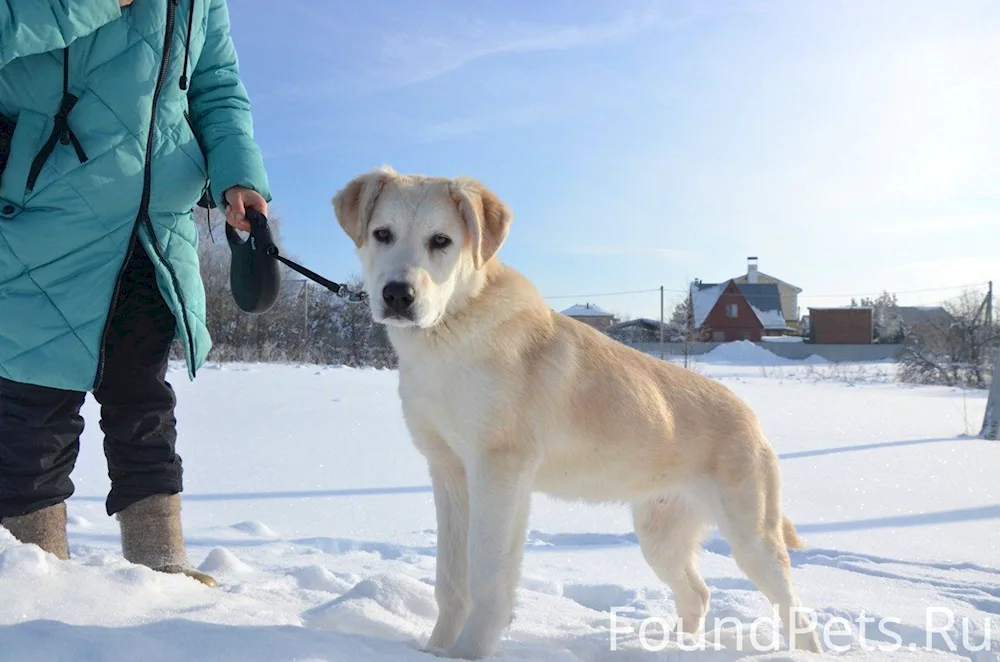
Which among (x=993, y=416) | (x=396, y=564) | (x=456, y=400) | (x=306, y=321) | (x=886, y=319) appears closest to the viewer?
(x=456, y=400)

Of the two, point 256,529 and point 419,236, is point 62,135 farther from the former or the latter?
point 256,529

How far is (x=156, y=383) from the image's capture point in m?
2.70

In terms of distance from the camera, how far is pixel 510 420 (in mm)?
2379

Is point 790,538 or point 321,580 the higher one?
point 790,538

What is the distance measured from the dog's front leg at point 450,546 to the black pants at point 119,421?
1102 millimetres

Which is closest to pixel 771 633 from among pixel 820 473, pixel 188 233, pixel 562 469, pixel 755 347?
pixel 562 469

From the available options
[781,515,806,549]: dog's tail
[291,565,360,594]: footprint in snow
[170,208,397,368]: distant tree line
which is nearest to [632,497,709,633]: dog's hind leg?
[781,515,806,549]: dog's tail

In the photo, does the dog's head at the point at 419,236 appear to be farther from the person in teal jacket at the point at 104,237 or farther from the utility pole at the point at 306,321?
the utility pole at the point at 306,321

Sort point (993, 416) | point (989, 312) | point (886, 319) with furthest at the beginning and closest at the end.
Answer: point (886, 319), point (989, 312), point (993, 416)

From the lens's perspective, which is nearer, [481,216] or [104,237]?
[104,237]

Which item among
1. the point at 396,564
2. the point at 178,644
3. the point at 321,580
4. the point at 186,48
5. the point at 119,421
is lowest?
the point at 396,564

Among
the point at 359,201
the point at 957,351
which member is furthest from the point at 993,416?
the point at 957,351

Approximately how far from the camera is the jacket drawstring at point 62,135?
2.26m

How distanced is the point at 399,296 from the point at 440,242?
329mm
